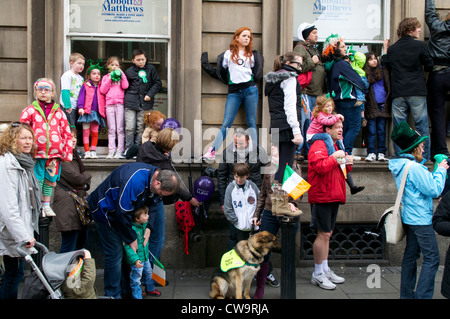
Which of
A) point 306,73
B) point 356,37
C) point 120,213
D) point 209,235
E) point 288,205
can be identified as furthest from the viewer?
point 356,37

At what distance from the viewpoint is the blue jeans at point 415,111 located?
750cm

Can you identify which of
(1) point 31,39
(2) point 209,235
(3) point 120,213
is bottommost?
(2) point 209,235

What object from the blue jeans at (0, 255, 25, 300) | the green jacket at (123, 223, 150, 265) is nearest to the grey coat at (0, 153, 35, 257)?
the blue jeans at (0, 255, 25, 300)

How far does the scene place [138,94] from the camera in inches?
300

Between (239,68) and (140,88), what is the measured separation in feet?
5.05

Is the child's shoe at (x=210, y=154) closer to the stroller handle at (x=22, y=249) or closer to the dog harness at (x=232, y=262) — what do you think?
the dog harness at (x=232, y=262)

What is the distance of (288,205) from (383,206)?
98.4 inches

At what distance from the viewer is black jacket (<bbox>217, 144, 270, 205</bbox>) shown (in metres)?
6.41

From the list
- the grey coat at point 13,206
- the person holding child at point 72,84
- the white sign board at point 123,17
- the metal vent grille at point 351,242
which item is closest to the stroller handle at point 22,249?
the grey coat at point 13,206

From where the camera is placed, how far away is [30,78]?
7.41 metres

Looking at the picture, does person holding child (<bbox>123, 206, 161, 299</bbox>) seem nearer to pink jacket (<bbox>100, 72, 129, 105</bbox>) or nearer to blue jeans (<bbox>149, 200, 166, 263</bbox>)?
blue jeans (<bbox>149, 200, 166, 263</bbox>)

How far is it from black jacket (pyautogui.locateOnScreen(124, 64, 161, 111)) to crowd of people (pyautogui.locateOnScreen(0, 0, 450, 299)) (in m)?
0.02

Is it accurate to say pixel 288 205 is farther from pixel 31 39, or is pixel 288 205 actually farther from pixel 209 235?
pixel 31 39

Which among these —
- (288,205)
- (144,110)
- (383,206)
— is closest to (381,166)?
(383,206)
